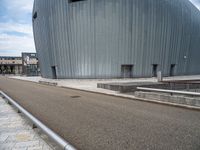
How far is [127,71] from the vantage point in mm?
37875

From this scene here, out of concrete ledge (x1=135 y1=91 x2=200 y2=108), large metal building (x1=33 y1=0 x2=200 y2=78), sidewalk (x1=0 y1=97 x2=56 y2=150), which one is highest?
large metal building (x1=33 y1=0 x2=200 y2=78)

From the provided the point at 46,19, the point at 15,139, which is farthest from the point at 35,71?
the point at 15,139

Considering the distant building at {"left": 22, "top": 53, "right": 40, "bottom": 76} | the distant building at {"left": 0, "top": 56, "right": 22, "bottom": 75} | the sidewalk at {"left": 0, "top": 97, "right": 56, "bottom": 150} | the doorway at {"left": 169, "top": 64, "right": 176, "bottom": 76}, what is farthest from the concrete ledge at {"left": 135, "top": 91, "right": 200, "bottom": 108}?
the distant building at {"left": 0, "top": 56, "right": 22, "bottom": 75}

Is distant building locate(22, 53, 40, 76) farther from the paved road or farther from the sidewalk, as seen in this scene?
the sidewalk

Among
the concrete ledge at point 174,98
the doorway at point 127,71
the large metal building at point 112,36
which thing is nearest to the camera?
the concrete ledge at point 174,98

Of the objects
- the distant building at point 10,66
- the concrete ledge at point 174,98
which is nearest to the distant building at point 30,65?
the distant building at point 10,66

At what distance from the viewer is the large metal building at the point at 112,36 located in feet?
118

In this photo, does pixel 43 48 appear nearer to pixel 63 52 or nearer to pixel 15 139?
pixel 63 52

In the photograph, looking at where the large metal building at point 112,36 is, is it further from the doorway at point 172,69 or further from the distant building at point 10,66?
the distant building at point 10,66

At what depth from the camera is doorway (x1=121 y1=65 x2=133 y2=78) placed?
37438mm

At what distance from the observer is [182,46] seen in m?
44.5

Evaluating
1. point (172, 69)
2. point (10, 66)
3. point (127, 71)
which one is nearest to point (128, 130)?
A: point (127, 71)

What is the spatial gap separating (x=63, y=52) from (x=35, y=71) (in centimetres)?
4552

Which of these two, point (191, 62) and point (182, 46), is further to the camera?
point (191, 62)
